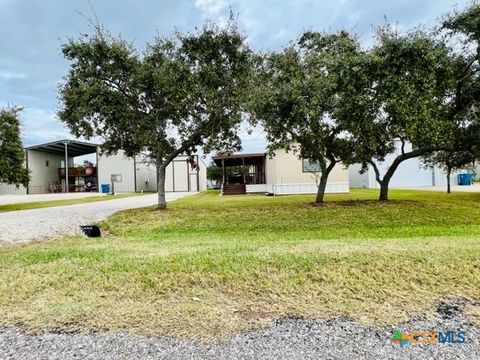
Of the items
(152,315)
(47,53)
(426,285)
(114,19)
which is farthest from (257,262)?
(47,53)

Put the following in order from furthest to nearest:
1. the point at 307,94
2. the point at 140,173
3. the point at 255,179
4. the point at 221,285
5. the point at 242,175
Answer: the point at 140,173, the point at 242,175, the point at 255,179, the point at 307,94, the point at 221,285

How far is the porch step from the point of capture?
26.0 meters

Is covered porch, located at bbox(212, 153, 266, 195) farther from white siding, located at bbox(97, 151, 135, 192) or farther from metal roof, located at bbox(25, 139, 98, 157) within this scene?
metal roof, located at bbox(25, 139, 98, 157)

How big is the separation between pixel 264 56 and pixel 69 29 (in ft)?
22.3

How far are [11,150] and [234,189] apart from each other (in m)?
14.7

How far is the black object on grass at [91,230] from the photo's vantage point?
9.73m

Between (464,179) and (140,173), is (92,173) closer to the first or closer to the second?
(140,173)

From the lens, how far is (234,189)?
86.3 ft

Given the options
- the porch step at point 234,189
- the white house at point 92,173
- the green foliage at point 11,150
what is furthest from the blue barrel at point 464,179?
the green foliage at point 11,150

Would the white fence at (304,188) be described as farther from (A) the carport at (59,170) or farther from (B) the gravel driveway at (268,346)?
(A) the carport at (59,170)

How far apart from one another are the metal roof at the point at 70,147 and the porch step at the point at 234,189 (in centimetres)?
1839

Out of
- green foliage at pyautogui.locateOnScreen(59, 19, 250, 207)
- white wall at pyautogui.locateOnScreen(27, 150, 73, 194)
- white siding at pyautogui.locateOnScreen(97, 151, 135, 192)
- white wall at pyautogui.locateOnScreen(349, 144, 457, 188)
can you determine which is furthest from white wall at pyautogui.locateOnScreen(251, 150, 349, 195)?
white wall at pyautogui.locateOnScreen(27, 150, 73, 194)

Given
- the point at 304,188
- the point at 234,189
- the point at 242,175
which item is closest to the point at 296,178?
the point at 304,188

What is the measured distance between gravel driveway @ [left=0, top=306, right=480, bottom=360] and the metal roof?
3711 cm
